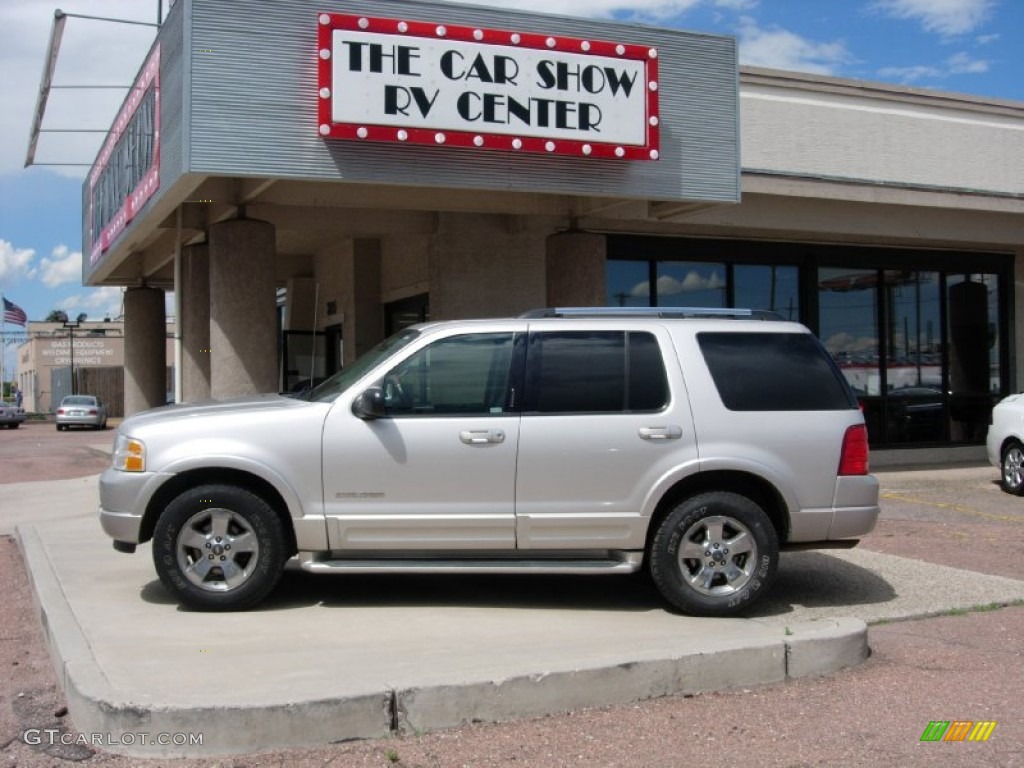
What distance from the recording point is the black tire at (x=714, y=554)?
6672mm

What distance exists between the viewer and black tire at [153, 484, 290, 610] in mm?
6508

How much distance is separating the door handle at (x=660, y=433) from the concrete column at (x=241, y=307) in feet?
22.1

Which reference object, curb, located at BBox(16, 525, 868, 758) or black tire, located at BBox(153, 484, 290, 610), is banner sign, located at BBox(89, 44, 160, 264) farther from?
curb, located at BBox(16, 525, 868, 758)

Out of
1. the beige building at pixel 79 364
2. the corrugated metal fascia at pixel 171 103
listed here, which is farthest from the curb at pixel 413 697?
the beige building at pixel 79 364

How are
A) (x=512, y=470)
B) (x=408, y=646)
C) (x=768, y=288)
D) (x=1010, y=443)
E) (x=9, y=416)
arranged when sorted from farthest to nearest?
(x=9, y=416)
(x=768, y=288)
(x=1010, y=443)
(x=512, y=470)
(x=408, y=646)

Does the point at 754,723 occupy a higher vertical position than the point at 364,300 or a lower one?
lower

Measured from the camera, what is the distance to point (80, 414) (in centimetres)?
4297

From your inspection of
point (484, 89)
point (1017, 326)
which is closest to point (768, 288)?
point (1017, 326)

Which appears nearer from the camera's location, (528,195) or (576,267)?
(528,195)

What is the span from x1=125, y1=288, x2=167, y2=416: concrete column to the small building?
6 centimetres

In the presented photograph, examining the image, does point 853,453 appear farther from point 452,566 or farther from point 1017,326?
point 1017,326

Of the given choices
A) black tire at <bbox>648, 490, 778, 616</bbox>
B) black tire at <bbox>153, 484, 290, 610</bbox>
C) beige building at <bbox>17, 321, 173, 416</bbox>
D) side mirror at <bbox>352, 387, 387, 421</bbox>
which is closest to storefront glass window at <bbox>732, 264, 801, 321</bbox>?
black tire at <bbox>648, 490, 778, 616</bbox>

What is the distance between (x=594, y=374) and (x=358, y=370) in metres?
1.57

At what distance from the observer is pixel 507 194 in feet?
43.2
